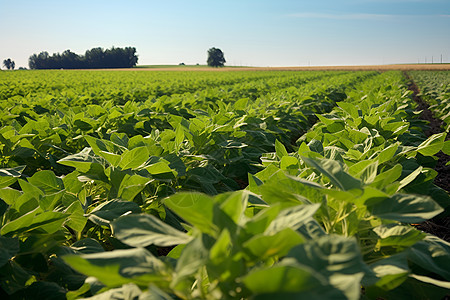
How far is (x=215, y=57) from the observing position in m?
92.9

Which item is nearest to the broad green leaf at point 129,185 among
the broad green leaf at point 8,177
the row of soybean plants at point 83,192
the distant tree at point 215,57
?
the row of soybean plants at point 83,192

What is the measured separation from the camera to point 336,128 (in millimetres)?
3131

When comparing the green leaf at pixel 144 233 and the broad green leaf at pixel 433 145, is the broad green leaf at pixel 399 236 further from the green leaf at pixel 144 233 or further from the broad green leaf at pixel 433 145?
the broad green leaf at pixel 433 145

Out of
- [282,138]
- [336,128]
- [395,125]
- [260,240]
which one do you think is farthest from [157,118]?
[260,240]

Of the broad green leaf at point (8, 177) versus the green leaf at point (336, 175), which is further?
the broad green leaf at point (8, 177)

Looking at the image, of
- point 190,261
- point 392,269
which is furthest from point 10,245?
point 392,269

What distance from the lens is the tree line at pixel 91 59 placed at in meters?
89.3

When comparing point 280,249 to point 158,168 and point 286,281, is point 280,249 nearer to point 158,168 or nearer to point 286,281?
point 286,281

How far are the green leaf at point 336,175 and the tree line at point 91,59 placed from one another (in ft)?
321

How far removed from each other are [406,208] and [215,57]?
3741 inches

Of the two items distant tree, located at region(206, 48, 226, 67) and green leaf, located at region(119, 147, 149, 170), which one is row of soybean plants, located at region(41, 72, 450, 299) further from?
distant tree, located at region(206, 48, 226, 67)

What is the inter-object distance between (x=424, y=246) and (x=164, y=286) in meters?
→ 0.82

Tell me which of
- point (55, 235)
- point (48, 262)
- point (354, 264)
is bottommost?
point (48, 262)

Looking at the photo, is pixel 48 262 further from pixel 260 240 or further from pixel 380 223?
pixel 380 223
